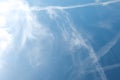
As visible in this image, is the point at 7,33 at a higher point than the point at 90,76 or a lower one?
higher

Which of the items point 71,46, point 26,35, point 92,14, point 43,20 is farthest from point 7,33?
point 92,14

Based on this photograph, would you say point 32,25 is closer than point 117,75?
No

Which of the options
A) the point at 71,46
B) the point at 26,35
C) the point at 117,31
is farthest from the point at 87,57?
the point at 26,35

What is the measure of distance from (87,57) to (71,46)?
523 millimetres

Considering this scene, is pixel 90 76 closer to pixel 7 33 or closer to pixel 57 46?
pixel 57 46

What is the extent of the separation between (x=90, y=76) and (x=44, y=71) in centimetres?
121

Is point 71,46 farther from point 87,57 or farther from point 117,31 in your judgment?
point 117,31

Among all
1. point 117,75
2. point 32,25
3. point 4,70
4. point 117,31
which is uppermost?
point 32,25

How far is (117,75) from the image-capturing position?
786 cm

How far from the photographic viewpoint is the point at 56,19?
8547 mm

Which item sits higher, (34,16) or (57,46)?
(34,16)

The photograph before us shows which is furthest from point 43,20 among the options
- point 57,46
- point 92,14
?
point 92,14

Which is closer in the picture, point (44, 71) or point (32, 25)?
point (44, 71)

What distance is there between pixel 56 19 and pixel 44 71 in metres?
1.57
